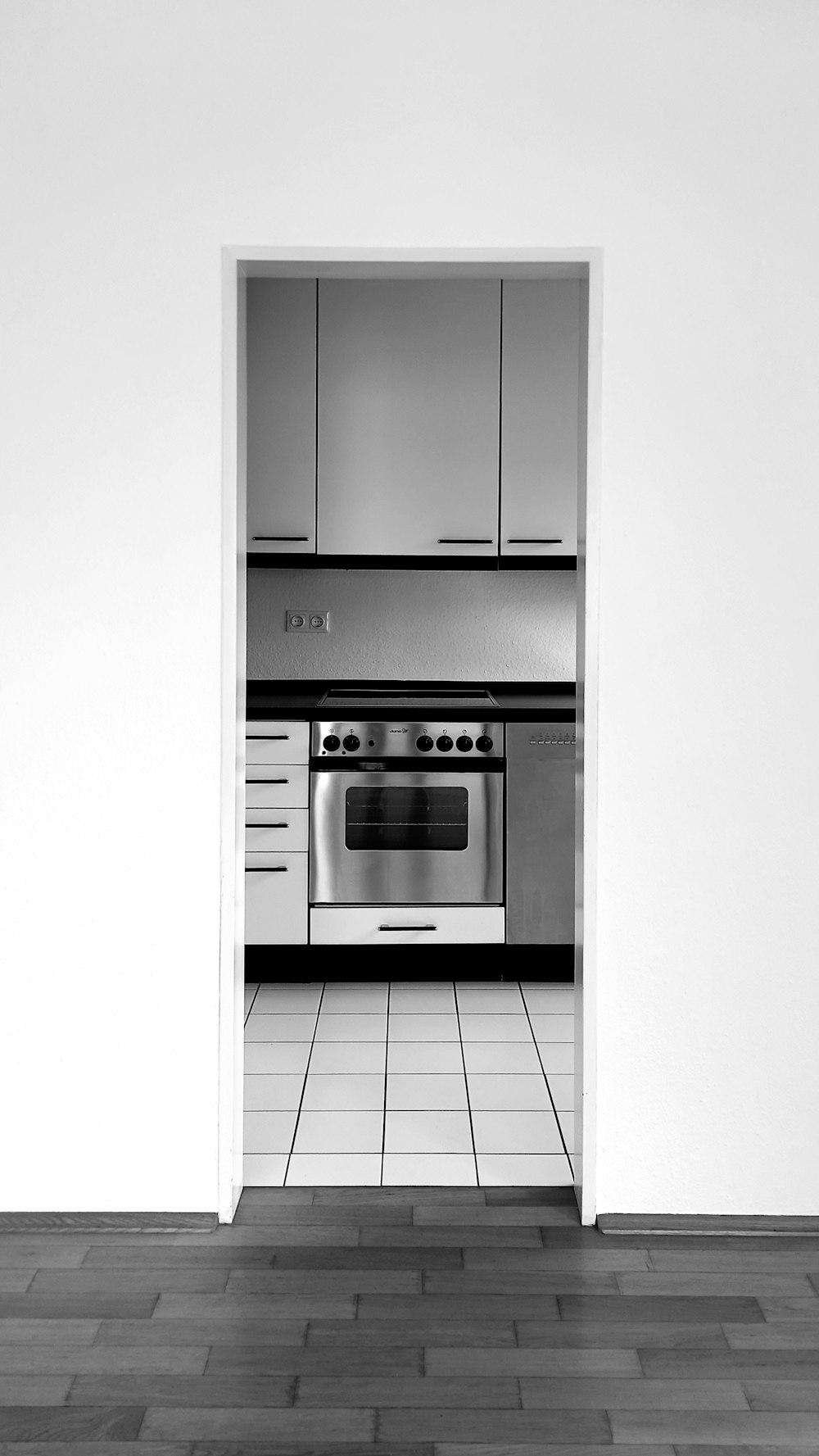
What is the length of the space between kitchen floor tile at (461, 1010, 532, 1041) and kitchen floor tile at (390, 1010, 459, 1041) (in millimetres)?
35

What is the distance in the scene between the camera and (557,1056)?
3.33m

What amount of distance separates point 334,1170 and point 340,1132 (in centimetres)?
20

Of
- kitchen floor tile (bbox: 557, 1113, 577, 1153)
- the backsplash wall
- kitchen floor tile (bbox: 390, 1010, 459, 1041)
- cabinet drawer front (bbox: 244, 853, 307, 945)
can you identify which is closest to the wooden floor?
kitchen floor tile (bbox: 557, 1113, 577, 1153)

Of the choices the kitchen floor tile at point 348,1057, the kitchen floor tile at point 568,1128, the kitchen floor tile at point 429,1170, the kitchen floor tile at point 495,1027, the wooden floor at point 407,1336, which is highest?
the kitchen floor tile at point 495,1027

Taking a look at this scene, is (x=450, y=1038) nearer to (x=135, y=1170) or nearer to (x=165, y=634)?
(x=135, y=1170)

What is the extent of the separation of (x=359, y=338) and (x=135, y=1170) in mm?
2988

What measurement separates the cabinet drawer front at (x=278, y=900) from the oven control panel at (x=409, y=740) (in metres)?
0.40

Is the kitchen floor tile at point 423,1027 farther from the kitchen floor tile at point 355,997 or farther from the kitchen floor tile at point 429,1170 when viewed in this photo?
the kitchen floor tile at point 429,1170

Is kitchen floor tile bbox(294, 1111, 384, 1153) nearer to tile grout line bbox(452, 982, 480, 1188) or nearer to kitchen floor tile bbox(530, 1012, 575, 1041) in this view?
tile grout line bbox(452, 982, 480, 1188)

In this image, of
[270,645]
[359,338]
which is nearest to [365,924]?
[270,645]

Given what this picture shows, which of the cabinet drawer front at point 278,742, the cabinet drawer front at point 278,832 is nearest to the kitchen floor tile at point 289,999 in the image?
the cabinet drawer front at point 278,832

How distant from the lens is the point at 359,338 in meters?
4.20

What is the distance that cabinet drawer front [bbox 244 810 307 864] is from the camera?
400cm

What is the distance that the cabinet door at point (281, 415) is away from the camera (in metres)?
4.18
